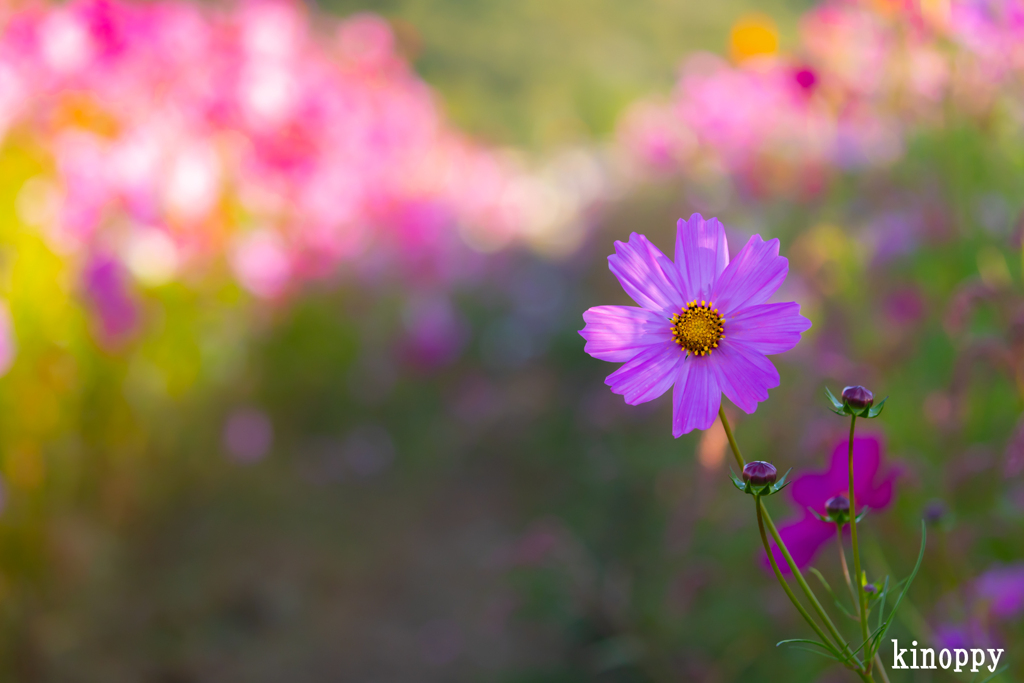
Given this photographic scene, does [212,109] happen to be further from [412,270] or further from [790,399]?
[790,399]

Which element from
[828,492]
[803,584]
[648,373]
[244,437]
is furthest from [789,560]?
[244,437]

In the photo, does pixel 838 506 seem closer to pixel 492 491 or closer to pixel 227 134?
pixel 492 491

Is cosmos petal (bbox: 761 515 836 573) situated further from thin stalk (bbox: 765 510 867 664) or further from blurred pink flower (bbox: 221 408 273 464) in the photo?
blurred pink flower (bbox: 221 408 273 464)

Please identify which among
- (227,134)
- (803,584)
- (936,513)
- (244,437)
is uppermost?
(227,134)

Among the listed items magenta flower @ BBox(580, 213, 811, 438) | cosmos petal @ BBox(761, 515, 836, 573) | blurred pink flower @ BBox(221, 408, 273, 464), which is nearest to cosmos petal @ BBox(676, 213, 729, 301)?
magenta flower @ BBox(580, 213, 811, 438)

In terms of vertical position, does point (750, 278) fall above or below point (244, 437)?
below

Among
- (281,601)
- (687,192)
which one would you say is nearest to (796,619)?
(281,601)
